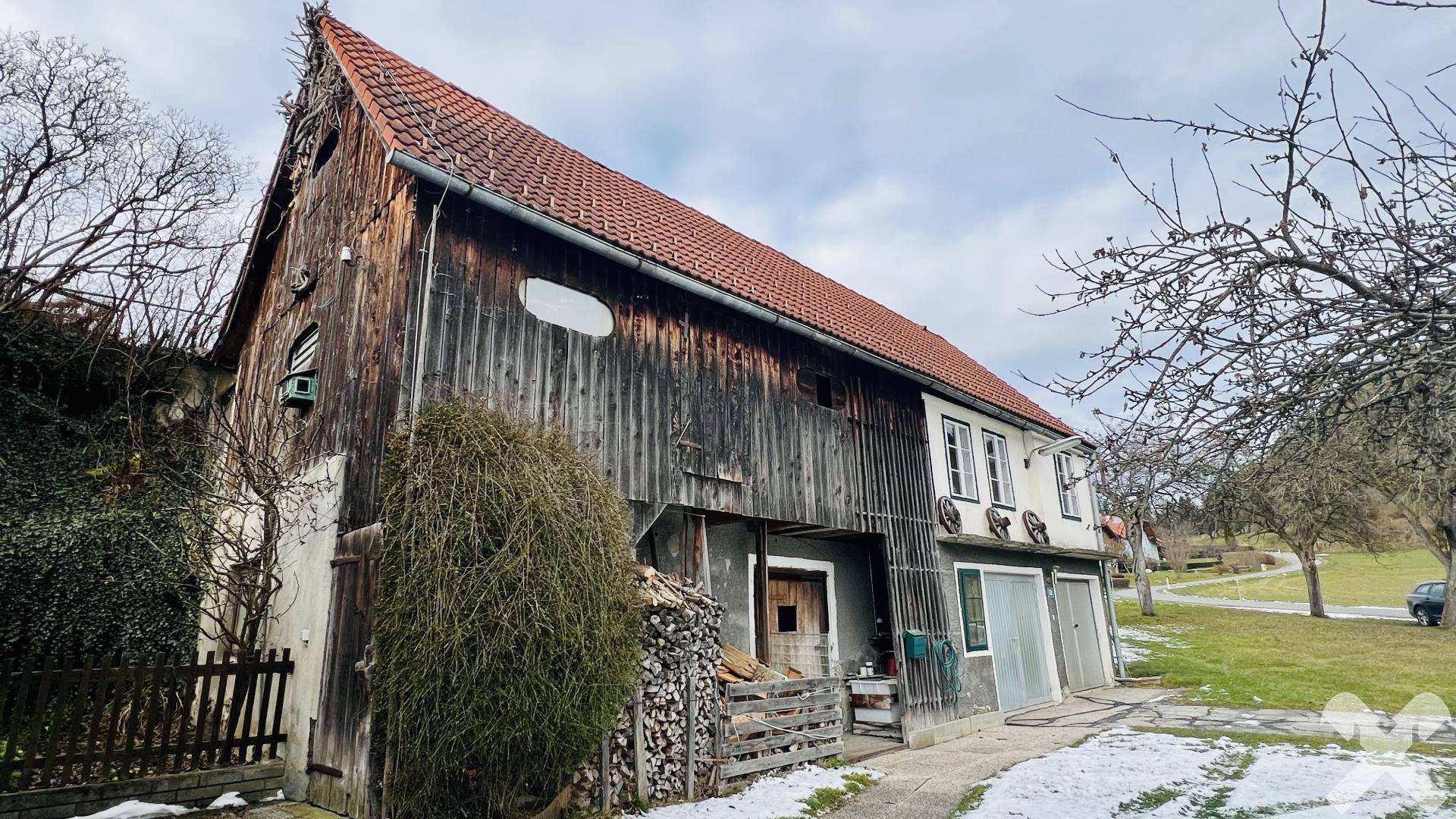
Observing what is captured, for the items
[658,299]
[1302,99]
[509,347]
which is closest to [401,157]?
[509,347]

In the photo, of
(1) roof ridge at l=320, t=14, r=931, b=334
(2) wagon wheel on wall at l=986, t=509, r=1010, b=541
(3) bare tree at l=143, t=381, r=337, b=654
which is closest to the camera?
(3) bare tree at l=143, t=381, r=337, b=654

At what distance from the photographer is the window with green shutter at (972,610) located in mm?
11930

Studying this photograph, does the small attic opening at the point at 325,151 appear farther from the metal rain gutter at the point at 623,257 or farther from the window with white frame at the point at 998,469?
the window with white frame at the point at 998,469

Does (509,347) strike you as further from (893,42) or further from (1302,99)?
(1302,99)

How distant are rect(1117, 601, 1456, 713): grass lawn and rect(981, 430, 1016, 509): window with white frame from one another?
4958 millimetres

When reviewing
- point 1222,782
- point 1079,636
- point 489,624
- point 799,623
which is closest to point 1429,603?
point 1079,636

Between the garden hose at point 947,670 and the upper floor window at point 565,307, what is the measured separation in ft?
23.6

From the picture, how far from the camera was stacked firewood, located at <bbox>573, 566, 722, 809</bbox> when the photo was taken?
6230mm

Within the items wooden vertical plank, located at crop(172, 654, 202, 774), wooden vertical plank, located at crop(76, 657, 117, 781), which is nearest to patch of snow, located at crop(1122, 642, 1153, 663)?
wooden vertical plank, located at crop(172, 654, 202, 774)

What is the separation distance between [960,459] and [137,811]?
38.8 feet

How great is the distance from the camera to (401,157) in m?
6.27

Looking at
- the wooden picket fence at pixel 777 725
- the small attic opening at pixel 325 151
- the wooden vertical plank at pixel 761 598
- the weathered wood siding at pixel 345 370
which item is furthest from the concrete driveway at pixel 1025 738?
the small attic opening at pixel 325 151

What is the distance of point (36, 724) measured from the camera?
5445 mm

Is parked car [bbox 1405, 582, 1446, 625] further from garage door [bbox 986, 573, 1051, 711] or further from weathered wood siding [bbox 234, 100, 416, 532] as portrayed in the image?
weathered wood siding [bbox 234, 100, 416, 532]
